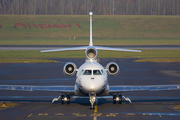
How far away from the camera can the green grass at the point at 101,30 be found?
10325 centimetres

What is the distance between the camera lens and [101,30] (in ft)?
372

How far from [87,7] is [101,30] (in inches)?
2086

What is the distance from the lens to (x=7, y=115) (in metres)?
16.2

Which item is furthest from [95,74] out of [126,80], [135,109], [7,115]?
[126,80]

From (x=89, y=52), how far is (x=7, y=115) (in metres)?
7.97

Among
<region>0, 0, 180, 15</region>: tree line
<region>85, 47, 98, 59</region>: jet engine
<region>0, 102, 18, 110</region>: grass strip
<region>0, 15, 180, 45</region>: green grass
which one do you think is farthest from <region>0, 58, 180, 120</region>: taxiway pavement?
<region>0, 0, 180, 15</region>: tree line

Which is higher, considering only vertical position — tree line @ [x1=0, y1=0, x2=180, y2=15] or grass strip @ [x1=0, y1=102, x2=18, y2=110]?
tree line @ [x1=0, y1=0, x2=180, y2=15]

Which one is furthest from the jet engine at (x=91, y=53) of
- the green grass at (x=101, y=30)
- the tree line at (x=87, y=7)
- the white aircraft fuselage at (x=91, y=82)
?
the tree line at (x=87, y=7)

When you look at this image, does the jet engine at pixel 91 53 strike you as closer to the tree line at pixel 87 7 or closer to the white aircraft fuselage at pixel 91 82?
the white aircraft fuselage at pixel 91 82

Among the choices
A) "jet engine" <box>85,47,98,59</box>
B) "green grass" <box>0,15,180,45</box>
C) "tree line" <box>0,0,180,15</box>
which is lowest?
"jet engine" <box>85,47,98,59</box>

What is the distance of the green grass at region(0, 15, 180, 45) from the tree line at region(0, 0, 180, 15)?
38.8 m

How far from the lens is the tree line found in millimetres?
165375

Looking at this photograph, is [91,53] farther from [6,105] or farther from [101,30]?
[101,30]

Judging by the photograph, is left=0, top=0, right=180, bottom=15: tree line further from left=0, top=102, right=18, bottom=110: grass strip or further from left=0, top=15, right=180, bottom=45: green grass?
left=0, top=102, right=18, bottom=110: grass strip
